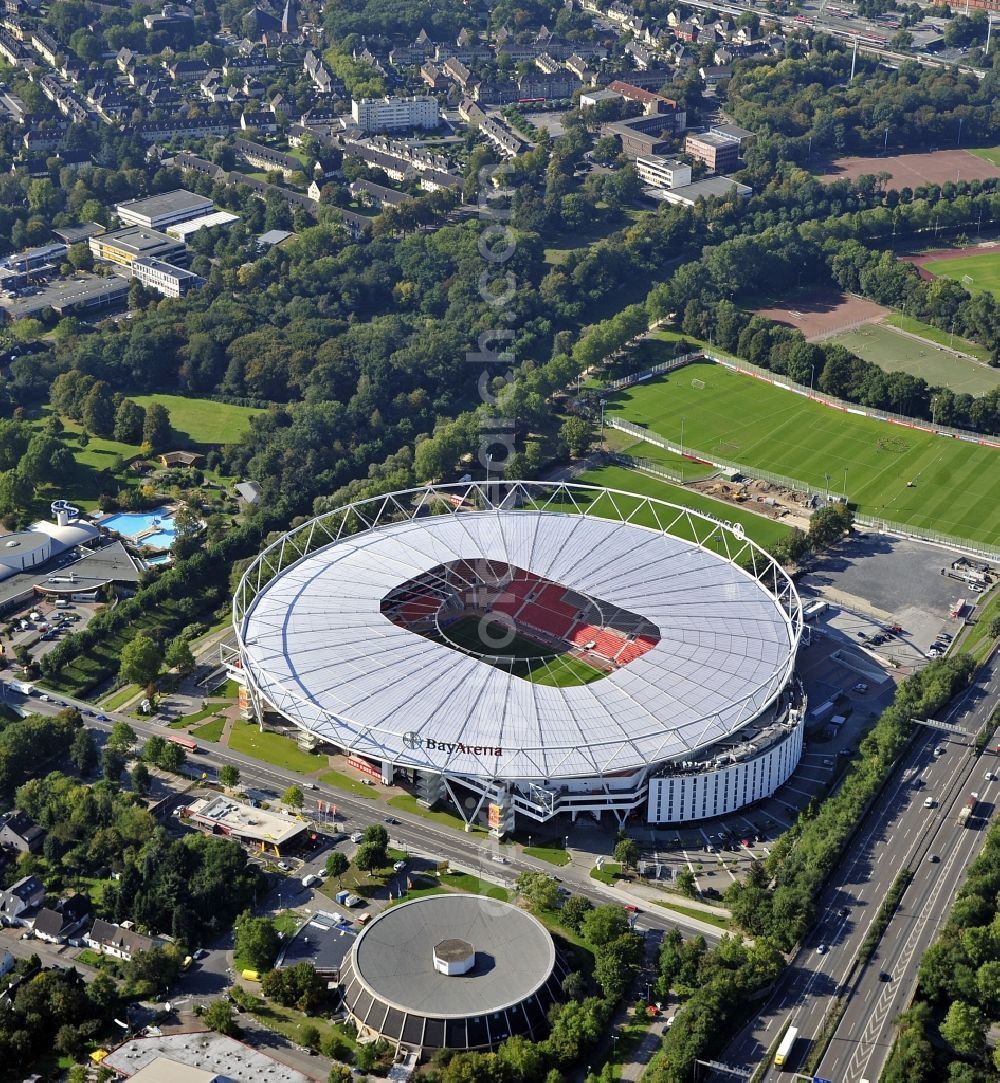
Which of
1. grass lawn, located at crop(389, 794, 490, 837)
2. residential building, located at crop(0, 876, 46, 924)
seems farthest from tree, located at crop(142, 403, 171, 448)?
residential building, located at crop(0, 876, 46, 924)

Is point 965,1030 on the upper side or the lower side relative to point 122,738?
upper

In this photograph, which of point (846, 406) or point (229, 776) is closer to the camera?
point (229, 776)

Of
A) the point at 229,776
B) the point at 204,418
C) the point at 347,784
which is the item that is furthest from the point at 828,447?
the point at 229,776

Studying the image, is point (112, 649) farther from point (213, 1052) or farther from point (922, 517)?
point (922, 517)

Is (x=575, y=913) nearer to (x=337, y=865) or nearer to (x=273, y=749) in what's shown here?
(x=337, y=865)

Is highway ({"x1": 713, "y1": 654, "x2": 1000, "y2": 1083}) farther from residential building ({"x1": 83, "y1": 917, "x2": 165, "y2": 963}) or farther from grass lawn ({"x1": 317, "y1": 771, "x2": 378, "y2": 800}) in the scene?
residential building ({"x1": 83, "y1": 917, "x2": 165, "y2": 963})

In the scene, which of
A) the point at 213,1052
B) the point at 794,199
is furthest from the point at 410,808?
the point at 794,199

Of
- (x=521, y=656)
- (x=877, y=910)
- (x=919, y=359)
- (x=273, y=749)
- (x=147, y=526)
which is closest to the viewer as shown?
(x=877, y=910)
